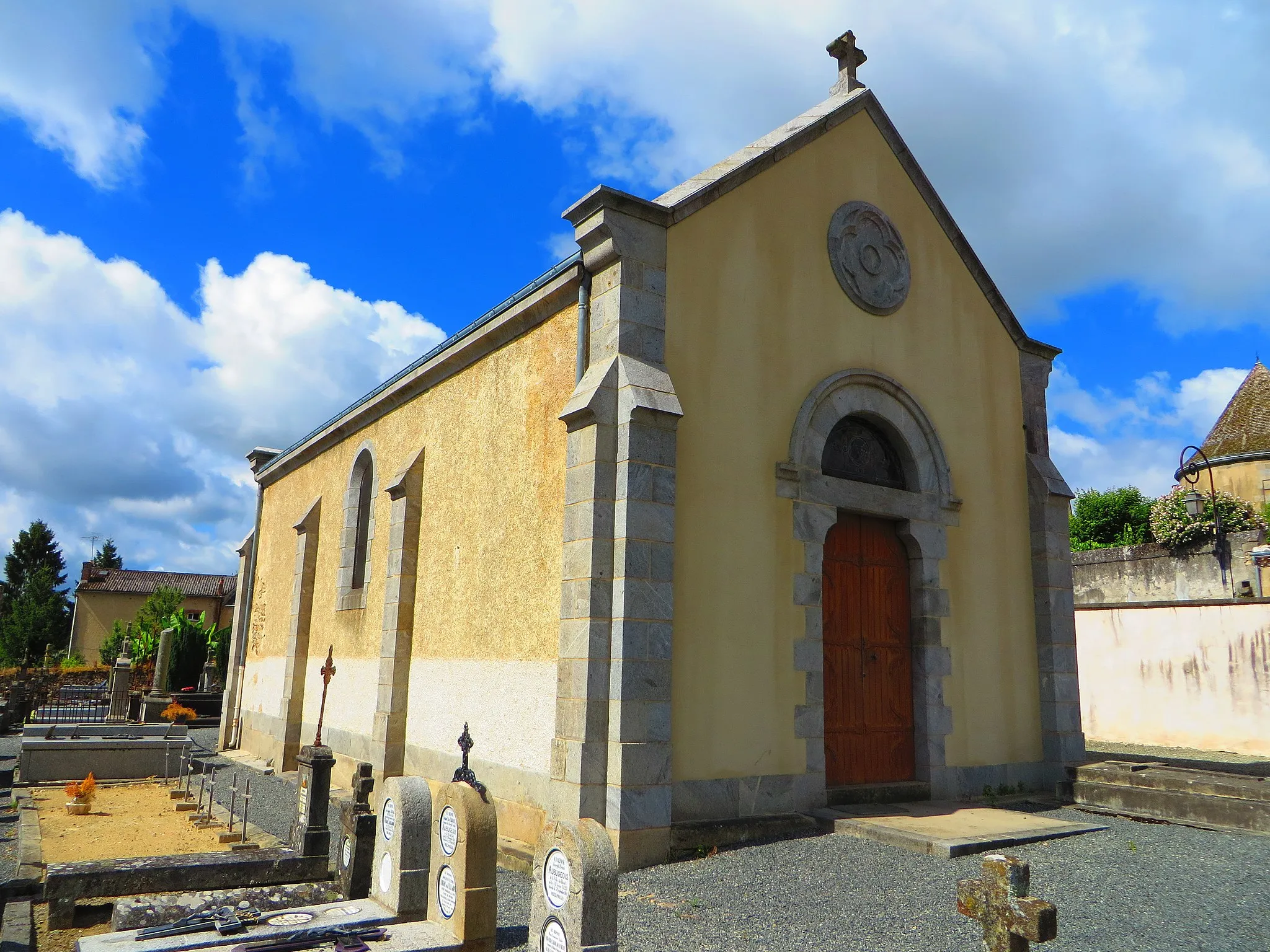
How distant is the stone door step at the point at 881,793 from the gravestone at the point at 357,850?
4155 millimetres

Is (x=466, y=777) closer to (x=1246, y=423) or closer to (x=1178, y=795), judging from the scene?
(x=1178, y=795)

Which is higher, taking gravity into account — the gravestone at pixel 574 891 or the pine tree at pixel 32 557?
the pine tree at pixel 32 557

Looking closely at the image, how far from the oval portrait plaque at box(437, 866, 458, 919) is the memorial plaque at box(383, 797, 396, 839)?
1.89 feet

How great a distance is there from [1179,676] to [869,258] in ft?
34.7

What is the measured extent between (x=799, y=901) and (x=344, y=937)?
284 centimetres

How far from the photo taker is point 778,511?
845 centimetres

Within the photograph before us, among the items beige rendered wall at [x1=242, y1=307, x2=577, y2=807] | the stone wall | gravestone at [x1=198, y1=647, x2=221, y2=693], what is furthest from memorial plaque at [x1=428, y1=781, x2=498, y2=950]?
gravestone at [x1=198, y1=647, x2=221, y2=693]

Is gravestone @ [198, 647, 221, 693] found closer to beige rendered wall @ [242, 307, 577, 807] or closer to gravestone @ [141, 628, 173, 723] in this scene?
gravestone @ [141, 628, 173, 723]

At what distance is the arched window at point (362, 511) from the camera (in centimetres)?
1346

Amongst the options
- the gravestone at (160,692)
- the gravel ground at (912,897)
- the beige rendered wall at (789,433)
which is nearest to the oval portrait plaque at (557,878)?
the gravel ground at (912,897)

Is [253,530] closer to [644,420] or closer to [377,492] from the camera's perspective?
[377,492]

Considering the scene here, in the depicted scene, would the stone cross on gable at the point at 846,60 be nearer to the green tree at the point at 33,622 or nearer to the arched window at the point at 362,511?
the arched window at the point at 362,511

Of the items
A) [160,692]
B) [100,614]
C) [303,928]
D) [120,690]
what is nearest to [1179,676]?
[303,928]

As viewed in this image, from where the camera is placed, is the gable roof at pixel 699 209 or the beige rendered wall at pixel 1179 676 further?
the beige rendered wall at pixel 1179 676
